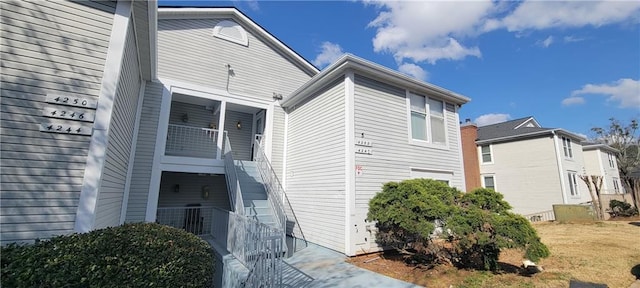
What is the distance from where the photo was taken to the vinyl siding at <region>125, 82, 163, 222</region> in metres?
7.79

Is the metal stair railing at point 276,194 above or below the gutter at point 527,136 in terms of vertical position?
below

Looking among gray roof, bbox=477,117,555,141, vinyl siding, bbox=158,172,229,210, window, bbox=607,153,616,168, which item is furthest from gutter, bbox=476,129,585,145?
vinyl siding, bbox=158,172,229,210

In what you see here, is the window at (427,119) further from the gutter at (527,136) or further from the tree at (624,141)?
the tree at (624,141)

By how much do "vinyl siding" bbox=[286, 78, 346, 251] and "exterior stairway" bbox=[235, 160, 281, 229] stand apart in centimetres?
137

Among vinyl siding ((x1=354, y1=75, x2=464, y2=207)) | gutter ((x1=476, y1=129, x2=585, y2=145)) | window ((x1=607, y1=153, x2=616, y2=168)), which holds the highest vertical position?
gutter ((x1=476, y1=129, x2=585, y2=145))

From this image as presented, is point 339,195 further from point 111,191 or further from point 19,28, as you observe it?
point 19,28

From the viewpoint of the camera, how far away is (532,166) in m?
16.7

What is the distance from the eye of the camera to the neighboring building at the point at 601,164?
70.5ft

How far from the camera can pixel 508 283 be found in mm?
4711

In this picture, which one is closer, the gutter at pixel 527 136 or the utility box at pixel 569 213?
the utility box at pixel 569 213

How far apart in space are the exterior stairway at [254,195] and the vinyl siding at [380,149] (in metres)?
2.44

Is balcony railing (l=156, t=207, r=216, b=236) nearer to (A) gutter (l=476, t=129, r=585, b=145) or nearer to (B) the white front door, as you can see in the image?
(B) the white front door

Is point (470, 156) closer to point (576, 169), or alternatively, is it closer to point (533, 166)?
point (533, 166)

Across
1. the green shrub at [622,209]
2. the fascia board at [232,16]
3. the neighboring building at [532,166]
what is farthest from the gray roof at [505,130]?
the fascia board at [232,16]
